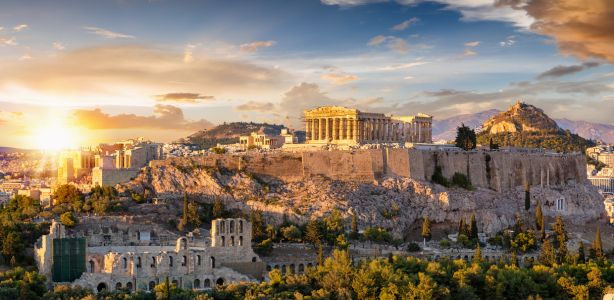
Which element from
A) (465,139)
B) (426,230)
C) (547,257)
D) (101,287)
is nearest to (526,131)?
(465,139)

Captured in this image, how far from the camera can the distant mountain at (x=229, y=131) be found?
13151 centimetres

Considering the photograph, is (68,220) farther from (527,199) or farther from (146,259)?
(527,199)

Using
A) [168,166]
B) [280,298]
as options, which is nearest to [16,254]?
[280,298]

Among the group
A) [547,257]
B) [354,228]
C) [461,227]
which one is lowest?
[547,257]

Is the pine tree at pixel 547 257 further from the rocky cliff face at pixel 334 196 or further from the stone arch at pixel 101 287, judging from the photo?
the stone arch at pixel 101 287

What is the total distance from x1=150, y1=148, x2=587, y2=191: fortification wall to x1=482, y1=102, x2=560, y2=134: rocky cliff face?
5336 centimetres

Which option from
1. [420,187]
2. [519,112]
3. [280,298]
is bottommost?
[280,298]

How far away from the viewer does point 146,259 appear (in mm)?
41344

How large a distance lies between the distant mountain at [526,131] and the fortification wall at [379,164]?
4082 cm

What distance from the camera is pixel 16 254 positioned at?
1752 inches

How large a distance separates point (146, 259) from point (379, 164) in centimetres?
2872

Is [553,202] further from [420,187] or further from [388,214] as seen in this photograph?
[388,214]

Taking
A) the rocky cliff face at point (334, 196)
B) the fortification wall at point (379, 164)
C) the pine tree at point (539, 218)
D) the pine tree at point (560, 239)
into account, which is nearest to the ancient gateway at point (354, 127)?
the fortification wall at point (379, 164)

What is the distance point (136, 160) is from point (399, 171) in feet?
69.7
